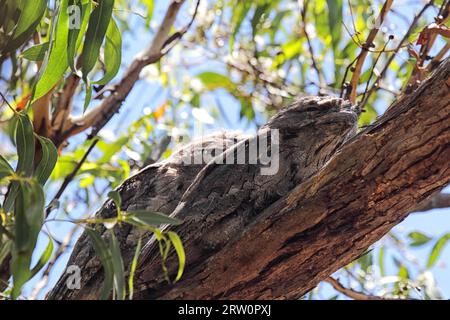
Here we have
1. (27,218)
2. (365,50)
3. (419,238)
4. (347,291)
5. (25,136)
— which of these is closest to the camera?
(27,218)

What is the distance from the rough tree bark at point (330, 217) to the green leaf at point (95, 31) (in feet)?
2.17

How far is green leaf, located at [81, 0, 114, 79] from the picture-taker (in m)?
2.29

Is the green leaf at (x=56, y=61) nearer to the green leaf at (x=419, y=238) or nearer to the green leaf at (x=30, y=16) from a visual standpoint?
the green leaf at (x=30, y=16)

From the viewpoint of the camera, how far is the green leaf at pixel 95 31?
2295 millimetres

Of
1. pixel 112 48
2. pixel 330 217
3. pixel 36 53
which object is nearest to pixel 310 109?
pixel 330 217

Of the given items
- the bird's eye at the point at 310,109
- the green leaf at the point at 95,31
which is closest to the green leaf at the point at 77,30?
→ the green leaf at the point at 95,31

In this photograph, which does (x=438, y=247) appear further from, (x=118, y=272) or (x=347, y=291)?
(x=118, y=272)

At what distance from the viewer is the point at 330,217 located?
2256mm

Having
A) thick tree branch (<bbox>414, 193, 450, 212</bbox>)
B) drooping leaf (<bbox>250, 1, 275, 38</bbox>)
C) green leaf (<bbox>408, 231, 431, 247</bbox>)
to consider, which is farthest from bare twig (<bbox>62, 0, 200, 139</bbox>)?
green leaf (<bbox>408, 231, 431, 247</bbox>)

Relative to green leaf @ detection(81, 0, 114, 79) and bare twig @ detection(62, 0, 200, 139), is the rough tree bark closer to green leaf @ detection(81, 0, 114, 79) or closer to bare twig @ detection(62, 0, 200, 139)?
green leaf @ detection(81, 0, 114, 79)

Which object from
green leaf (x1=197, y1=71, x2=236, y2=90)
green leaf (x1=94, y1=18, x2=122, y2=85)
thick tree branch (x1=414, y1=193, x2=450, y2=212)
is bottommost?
green leaf (x1=94, y1=18, x2=122, y2=85)

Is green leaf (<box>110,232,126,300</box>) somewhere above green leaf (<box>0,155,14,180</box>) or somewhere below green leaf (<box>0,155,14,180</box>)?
below

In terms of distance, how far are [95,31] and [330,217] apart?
38.2 inches

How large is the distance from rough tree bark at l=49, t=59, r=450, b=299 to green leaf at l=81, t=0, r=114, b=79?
662 millimetres
